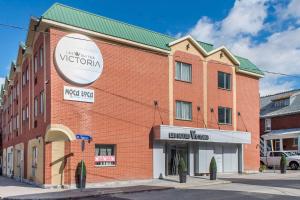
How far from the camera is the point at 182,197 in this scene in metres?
17.7

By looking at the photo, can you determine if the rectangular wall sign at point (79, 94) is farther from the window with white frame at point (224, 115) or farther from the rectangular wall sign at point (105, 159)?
the window with white frame at point (224, 115)

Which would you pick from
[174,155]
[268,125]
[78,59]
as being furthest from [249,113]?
[78,59]

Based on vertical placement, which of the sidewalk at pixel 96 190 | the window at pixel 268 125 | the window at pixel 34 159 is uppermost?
the window at pixel 268 125

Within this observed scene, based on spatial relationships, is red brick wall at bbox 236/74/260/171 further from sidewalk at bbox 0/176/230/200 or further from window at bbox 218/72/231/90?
sidewalk at bbox 0/176/230/200

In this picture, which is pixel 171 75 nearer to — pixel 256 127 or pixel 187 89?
pixel 187 89

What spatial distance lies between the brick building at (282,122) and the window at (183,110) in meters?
18.5

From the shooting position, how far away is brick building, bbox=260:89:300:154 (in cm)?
4424

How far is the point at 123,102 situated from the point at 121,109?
0.48 metres

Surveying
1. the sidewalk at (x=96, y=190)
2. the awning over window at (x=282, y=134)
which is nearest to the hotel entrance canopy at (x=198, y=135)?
the sidewalk at (x=96, y=190)

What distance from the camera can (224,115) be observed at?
3189 cm

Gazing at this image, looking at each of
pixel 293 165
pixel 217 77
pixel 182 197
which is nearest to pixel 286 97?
pixel 293 165

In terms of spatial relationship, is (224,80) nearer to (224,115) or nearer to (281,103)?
(224,115)

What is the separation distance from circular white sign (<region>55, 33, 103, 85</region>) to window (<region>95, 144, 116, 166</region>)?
3985 millimetres

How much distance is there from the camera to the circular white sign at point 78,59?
75.6ft
